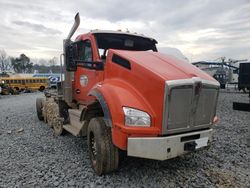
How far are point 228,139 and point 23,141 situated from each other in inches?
211

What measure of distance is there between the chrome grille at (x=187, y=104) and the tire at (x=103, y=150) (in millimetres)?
971

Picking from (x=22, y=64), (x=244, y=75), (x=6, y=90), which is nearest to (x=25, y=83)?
(x=6, y=90)

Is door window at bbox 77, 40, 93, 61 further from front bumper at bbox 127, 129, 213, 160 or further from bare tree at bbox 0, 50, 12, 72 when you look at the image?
bare tree at bbox 0, 50, 12, 72

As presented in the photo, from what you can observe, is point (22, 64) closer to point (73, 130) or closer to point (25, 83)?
point (25, 83)

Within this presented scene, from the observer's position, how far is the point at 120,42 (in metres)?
5.09

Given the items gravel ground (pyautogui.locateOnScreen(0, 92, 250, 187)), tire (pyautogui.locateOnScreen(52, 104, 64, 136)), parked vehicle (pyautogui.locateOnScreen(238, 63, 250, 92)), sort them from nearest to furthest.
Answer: gravel ground (pyautogui.locateOnScreen(0, 92, 250, 187)), tire (pyautogui.locateOnScreen(52, 104, 64, 136)), parked vehicle (pyautogui.locateOnScreen(238, 63, 250, 92))

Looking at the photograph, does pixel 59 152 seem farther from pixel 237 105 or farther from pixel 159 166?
pixel 237 105

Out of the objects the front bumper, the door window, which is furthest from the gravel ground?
the door window

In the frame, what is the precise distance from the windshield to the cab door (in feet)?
0.69

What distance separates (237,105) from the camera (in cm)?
1113

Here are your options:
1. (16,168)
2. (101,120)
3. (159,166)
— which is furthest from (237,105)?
(16,168)

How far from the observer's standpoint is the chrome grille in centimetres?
333

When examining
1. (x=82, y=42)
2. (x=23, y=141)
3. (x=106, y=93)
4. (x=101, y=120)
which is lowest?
(x=23, y=141)

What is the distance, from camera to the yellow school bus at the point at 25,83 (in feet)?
105
